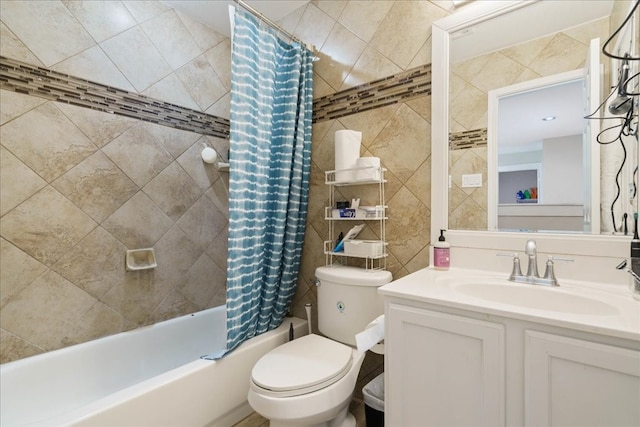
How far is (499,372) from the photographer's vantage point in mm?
797

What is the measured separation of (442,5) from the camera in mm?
1410

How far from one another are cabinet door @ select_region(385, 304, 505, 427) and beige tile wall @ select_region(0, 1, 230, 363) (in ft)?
5.21

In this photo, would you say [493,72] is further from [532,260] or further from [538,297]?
[538,297]

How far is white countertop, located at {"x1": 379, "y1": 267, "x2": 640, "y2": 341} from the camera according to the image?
2.31 ft

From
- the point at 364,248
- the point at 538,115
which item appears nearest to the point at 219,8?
the point at 364,248

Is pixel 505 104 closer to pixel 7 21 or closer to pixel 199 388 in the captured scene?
pixel 199 388

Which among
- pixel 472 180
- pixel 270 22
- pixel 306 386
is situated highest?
pixel 270 22

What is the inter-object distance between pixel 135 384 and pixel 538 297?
75.4 inches

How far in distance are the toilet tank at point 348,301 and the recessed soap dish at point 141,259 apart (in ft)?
3.61

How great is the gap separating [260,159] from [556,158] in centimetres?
135

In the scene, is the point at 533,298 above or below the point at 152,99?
below

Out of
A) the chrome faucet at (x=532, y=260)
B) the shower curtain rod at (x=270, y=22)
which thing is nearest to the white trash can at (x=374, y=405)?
the chrome faucet at (x=532, y=260)

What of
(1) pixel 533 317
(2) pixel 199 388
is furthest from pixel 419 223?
(2) pixel 199 388

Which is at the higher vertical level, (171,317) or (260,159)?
(260,159)
